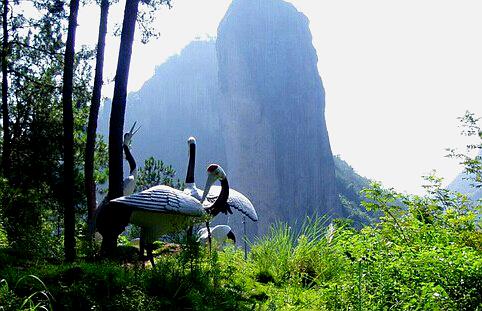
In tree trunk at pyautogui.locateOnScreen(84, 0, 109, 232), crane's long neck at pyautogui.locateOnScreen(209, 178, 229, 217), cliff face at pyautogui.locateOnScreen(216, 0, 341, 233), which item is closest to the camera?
crane's long neck at pyautogui.locateOnScreen(209, 178, 229, 217)

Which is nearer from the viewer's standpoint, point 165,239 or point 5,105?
point 165,239

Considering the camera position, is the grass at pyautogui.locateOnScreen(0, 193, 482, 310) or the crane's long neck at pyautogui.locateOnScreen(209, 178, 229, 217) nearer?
the grass at pyautogui.locateOnScreen(0, 193, 482, 310)

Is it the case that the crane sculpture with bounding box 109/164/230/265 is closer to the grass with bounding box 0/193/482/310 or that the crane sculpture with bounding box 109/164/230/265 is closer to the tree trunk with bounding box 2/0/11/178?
the grass with bounding box 0/193/482/310

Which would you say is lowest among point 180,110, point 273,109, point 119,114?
point 119,114

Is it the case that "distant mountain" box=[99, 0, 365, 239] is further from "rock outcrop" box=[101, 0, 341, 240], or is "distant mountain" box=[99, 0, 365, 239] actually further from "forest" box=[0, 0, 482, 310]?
"forest" box=[0, 0, 482, 310]

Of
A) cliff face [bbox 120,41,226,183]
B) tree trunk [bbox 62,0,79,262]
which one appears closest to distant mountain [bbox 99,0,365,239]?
cliff face [bbox 120,41,226,183]

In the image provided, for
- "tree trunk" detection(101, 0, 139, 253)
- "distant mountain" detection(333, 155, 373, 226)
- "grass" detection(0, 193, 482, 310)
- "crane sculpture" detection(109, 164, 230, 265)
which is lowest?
"distant mountain" detection(333, 155, 373, 226)

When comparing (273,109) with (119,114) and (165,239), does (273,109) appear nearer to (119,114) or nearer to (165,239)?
(165,239)

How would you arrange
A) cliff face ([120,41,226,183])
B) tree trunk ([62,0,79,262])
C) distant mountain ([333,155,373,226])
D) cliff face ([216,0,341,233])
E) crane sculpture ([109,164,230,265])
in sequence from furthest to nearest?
cliff face ([120,41,226,183]) < cliff face ([216,0,341,233]) < distant mountain ([333,155,373,226]) < tree trunk ([62,0,79,262]) < crane sculpture ([109,164,230,265])

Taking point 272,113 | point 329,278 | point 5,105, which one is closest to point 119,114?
point 329,278

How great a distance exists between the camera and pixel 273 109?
196 feet

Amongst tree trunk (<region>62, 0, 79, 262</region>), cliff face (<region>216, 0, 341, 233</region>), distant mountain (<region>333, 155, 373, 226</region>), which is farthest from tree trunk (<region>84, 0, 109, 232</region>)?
cliff face (<region>216, 0, 341, 233</region>)

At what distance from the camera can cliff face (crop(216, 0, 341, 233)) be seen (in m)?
55.1

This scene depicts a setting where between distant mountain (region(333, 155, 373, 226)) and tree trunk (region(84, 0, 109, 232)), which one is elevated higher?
tree trunk (region(84, 0, 109, 232))
